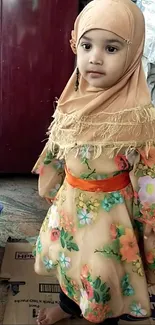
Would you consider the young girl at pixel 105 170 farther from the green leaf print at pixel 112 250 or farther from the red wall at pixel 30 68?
the red wall at pixel 30 68

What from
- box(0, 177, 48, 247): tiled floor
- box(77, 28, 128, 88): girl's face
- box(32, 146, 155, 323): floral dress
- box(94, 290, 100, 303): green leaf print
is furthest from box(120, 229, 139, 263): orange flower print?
box(0, 177, 48, 247): tiled floor

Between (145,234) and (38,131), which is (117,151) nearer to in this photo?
(145,234)

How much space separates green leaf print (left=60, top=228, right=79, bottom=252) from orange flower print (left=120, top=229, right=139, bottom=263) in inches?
4.5

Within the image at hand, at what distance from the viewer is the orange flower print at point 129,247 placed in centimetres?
99

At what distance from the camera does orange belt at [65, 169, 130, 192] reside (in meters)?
0.99

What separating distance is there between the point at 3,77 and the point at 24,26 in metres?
0.25

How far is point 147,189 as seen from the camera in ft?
3.12

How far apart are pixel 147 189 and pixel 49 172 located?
0.97 feet

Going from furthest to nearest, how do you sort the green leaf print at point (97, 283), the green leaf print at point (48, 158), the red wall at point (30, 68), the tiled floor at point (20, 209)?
the red wall at point (30, 68)
the tiled floor at point (20, 209)
the green leaf print at point (48, 158)
the green leaf print at point (97, 283)

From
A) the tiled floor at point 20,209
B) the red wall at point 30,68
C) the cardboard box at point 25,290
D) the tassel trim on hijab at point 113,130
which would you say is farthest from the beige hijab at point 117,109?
the red wall at point 30,68

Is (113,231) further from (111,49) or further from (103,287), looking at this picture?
(111,49)

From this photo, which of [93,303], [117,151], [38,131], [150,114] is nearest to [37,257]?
[93,303]

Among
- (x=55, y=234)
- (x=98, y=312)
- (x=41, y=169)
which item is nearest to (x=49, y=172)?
(x=41, y=169)

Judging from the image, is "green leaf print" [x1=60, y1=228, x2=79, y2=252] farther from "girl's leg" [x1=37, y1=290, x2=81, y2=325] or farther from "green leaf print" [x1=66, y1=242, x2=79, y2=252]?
"girl's leg" [x1=37, y1=290, x2=81, y2=325]
